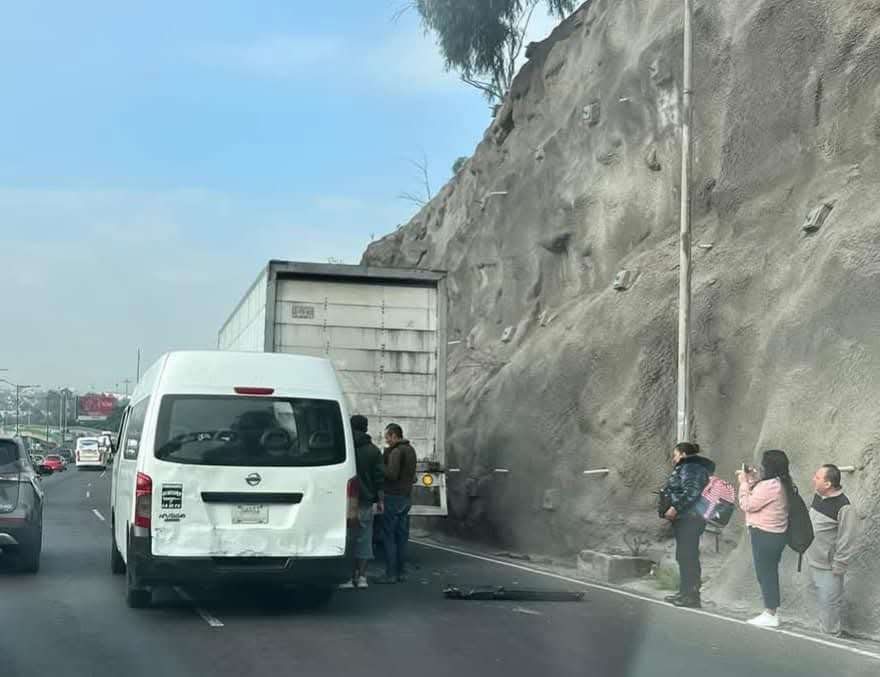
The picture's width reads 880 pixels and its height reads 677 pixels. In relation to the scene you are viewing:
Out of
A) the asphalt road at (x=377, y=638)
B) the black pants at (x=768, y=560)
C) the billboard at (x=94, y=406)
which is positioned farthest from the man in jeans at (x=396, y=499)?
the billboard at (x=94, y=406)

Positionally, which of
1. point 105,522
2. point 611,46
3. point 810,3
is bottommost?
point 105,522

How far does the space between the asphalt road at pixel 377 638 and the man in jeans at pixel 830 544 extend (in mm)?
657

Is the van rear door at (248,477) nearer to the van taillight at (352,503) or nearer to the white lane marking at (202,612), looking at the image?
the van taillight at (352,503)

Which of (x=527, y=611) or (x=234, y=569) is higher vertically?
(x=234, y=569)

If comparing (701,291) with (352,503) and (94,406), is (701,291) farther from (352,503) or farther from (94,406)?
(94,406)

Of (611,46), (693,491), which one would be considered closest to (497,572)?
(693,491)

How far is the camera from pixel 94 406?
557 feet

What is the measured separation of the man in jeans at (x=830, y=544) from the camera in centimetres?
1123

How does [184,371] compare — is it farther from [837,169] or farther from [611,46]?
[611,46]

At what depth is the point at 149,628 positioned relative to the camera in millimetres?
10477

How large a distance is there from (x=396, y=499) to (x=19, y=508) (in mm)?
4394

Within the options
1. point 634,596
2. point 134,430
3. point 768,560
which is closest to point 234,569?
point 134,430

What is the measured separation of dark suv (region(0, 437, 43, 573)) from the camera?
14391 millimetres

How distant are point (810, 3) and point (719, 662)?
16420 millimetres
